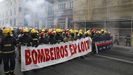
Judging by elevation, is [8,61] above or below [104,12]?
below

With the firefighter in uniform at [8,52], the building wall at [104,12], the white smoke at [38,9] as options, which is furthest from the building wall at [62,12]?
the firefighter in uniform at [8,52]

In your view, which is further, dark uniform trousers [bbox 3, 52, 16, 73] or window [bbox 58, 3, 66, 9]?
window [bbox 58, 3, 66, 9]

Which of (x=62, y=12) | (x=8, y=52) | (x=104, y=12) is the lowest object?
(x=8, y=52)

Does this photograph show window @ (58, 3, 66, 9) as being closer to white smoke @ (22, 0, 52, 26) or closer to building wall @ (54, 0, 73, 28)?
building wall @ (54, 0, 73, 28)

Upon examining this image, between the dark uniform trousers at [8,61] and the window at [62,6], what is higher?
the window at [62,6]

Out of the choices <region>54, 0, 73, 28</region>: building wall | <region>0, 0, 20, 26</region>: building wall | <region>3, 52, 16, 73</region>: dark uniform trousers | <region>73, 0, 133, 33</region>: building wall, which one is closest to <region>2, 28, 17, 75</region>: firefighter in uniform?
<region>3, 52, 16, 73</region>: dark uniform trousers

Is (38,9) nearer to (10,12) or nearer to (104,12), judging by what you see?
(104,12)

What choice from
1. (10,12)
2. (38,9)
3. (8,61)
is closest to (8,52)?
(8,61)

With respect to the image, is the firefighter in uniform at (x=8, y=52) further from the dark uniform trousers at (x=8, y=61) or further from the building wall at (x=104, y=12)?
the building wall at (x=104, y=12)

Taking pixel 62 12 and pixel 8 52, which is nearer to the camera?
pixel 8 52

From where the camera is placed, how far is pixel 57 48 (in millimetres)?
10930

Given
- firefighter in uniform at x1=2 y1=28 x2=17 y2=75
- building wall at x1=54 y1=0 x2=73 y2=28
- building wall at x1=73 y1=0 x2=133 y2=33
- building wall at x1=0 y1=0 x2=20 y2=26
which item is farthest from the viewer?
building wall at x1=0 y1=0 x2=20 y2=26

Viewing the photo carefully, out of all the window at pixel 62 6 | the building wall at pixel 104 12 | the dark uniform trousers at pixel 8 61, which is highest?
the window at pixel 62 6

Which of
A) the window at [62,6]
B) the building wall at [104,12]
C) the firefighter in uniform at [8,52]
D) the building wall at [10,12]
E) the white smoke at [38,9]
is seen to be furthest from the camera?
the building wall at [10,12]
